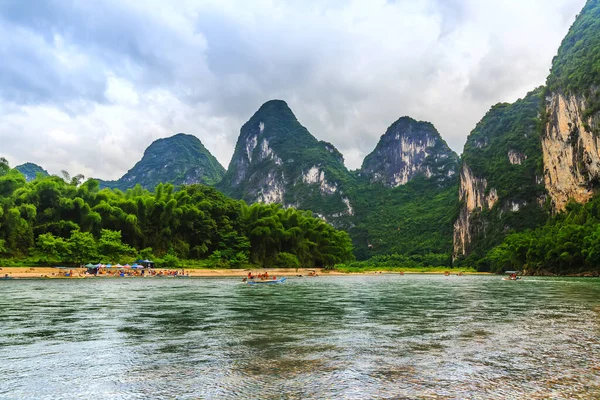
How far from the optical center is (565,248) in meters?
61.9

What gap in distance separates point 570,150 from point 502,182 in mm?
41217

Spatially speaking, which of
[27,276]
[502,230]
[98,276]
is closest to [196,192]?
[98,276]

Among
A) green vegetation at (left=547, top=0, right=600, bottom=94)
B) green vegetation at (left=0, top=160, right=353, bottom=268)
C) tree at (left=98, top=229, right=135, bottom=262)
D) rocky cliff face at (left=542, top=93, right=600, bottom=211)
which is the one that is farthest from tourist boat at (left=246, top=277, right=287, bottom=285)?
green vegetation at (left=547, top=0, right=600, bottom=94)

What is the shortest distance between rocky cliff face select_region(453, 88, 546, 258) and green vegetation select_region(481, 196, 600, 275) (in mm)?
33307

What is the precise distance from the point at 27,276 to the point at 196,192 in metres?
33.8

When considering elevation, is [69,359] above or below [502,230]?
below

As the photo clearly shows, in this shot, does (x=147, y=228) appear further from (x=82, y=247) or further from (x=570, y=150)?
(x=570, y=150)

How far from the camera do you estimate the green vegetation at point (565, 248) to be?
58.6 metres

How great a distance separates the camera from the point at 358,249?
554 feet

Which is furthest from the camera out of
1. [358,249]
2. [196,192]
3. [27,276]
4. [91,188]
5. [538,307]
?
[358,249]

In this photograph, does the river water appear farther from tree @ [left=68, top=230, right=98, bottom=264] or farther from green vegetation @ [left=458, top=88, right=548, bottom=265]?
green vegetation @ [left=458, top=88, right=548, bottom=265]

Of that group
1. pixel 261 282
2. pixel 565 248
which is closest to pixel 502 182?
pixel 565 248

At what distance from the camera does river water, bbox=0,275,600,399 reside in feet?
20.7

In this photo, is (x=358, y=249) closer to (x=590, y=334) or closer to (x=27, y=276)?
(x=27, y=276)
